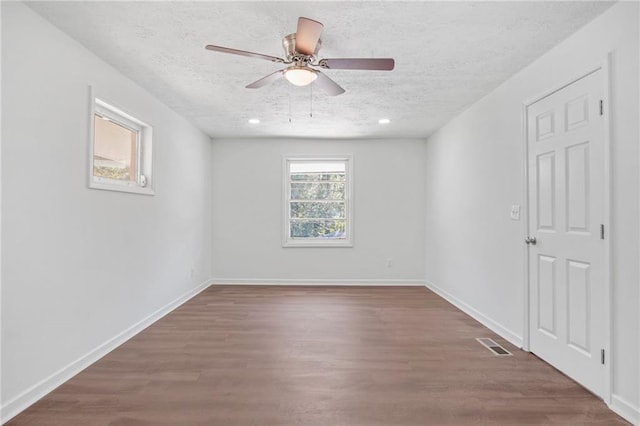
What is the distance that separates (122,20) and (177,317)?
9.89ft

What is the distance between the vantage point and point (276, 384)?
2451 millimetres

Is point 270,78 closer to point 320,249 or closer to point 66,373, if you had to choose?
point 66,373

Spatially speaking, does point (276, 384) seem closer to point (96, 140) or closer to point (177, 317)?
point (177, 317)

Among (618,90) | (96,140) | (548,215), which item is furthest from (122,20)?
(548,215)

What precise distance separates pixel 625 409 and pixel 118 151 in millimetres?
4328

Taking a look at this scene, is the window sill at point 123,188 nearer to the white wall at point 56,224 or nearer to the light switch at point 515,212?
the white wall at point 56,224

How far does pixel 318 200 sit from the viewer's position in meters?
6.11

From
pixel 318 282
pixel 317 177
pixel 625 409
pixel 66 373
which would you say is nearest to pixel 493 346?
pixel 625 409

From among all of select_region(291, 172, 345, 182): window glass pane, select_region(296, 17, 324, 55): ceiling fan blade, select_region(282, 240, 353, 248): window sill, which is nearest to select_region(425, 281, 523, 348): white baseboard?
select_region(282, 240, 353, 248): window sill

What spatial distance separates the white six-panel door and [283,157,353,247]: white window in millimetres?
3405

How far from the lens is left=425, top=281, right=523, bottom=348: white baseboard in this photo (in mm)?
3213

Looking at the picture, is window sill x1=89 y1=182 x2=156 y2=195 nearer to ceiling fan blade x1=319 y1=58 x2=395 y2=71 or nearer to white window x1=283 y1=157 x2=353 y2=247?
ceiling fan blade x1=319 y1=58 x2=395 y2=71

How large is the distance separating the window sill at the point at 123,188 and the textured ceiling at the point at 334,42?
40.5 inches

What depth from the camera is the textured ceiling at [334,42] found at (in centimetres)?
219
